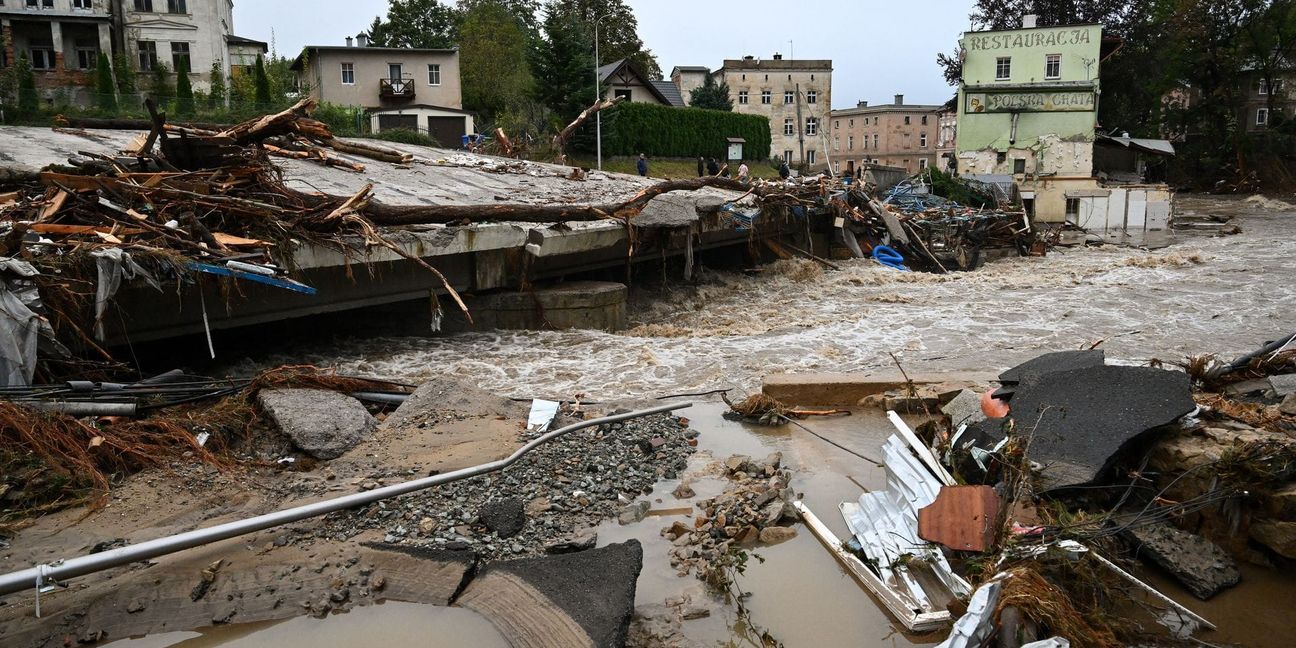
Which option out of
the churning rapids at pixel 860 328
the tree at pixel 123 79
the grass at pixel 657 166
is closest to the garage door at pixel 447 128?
the grass at pixel 657 166

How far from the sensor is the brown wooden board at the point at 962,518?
16.0 ft

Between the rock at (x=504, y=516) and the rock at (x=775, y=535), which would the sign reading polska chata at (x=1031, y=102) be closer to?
the rock at (x=775, y=535)

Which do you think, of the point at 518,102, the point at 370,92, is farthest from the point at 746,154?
the point at 370,92

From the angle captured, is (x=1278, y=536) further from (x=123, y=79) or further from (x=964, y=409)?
(x=123, y=79)

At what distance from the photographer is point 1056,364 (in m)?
6.93

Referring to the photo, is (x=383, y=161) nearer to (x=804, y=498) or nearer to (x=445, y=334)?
(x=445, y=334)

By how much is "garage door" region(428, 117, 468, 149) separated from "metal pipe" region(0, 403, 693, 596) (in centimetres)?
3791

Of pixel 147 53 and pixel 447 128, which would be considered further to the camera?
pixel 147 53

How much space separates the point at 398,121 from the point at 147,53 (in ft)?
42.4

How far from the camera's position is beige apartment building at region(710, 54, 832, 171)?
67.6 m

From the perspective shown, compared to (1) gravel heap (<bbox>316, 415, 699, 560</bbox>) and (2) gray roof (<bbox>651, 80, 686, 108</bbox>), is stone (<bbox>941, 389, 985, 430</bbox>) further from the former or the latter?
(2) gray roof (<bbox>651, 80, 686, 108</bbox>)

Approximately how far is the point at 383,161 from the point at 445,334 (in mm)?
6201

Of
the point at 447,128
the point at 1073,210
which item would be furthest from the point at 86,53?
the point at 1073,210

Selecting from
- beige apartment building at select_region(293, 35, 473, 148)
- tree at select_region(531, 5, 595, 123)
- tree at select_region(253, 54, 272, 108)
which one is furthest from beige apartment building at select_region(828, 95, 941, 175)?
tree at select_region(253, 54, 272, 108)
